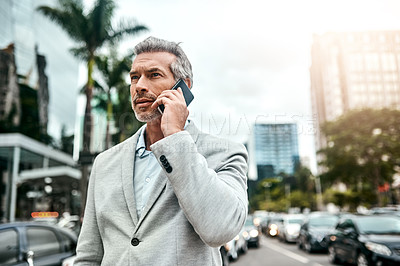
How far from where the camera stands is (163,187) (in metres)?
1.35

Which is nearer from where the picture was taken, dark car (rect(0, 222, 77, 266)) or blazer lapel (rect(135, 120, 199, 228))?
blazer lapel (rect(135, 120, 199, 228))

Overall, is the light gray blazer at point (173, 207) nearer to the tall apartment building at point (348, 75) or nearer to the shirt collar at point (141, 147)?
the shirt collar at point (141, 147)

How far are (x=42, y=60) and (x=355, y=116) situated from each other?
29974mm

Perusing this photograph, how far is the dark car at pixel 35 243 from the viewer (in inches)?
177

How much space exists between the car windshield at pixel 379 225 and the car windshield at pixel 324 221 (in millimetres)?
5482

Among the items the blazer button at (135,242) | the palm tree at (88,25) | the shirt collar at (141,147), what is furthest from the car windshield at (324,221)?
the blazer button at (135,242)

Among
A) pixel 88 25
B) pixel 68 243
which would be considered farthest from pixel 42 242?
pixel 88 25

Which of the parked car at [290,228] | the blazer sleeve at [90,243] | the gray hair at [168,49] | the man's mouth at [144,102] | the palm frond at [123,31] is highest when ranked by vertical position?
the palm frond at [123,31]

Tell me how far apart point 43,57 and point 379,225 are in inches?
1424

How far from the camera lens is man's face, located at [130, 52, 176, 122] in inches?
58.6

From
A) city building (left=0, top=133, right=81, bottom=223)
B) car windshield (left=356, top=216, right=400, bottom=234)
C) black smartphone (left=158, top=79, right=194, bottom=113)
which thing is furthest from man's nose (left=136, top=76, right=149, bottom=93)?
city building (left=0, top=133, right=81, bottom=223)

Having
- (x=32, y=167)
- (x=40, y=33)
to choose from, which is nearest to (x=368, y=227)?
(x=32, y=167)

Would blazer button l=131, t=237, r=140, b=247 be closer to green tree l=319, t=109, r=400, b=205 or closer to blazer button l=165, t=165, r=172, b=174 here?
blazer button l=165, t=165, r=172, b=174

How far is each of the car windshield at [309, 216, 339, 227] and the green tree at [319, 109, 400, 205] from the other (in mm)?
11023
